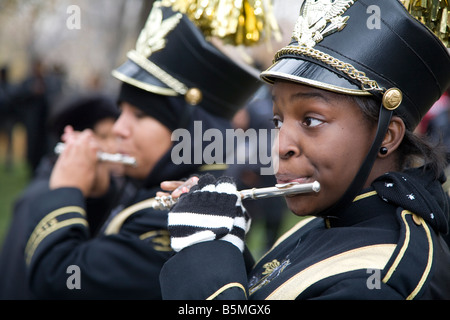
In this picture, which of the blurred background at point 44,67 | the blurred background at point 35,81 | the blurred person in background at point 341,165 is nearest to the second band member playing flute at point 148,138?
the blurred background at point 44,67

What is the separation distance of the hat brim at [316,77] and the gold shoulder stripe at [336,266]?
51 centimetres

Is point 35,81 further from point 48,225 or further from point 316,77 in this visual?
point 316,77

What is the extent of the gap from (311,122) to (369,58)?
289mm

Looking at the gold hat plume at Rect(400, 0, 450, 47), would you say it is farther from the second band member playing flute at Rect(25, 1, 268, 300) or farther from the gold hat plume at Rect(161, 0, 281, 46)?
the second band member playing flute at Rect(25, 1, 268, 300)

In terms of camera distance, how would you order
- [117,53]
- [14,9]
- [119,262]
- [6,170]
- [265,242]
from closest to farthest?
[119,262] < [265,242] < [14,9] < [6,170] < [117,53]

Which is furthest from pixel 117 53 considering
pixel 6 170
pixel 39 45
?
pixel 39 45

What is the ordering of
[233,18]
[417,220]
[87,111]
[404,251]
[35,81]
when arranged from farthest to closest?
[35,81] → [87,111] → [233,18] → [417,220] → [404,251]

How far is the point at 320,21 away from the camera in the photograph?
6.32 ft

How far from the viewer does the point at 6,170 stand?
1356cm

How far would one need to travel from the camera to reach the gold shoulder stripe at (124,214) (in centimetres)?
301

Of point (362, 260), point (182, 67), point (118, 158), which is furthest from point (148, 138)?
point (362, 260)
